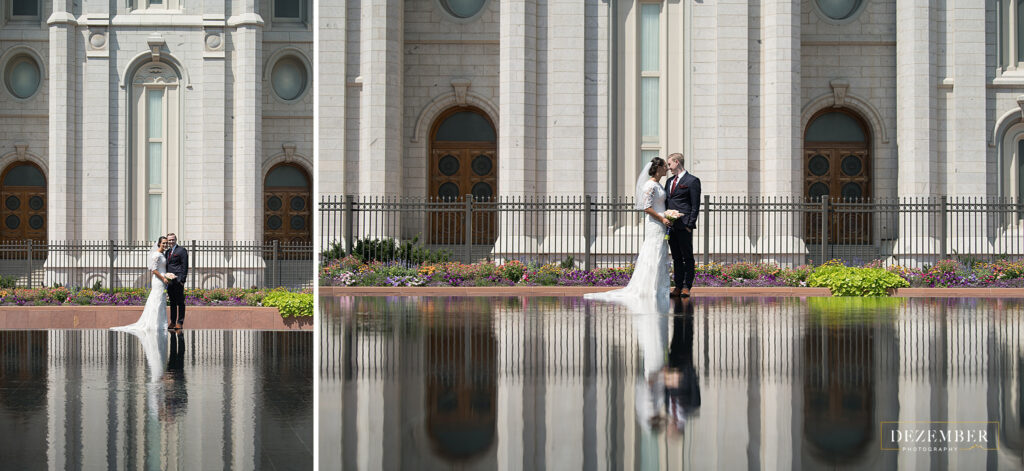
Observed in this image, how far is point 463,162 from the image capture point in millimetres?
30266

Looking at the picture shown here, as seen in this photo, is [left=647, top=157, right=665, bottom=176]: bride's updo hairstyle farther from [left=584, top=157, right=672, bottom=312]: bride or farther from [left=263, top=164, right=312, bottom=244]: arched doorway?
[left=263, top=164, right=312, bottom=244]: arched doorway

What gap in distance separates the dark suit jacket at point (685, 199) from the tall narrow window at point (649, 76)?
15.1 meters

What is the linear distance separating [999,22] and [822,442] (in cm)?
2791

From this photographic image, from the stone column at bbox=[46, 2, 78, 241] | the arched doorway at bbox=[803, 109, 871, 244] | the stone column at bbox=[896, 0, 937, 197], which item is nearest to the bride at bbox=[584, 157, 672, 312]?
the stone column at bbox=[46, 2, 78, 241]

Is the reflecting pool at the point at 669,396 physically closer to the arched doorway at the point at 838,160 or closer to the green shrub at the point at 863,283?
the green shrub at the point at 863,283

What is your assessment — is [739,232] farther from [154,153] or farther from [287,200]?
[154,153]

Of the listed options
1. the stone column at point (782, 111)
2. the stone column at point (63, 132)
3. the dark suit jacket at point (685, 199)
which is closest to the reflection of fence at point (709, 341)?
the dark suit jacket at point (685, 199)

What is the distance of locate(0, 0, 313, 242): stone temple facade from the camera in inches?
773

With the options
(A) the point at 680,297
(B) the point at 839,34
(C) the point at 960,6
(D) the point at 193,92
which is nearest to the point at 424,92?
(D) the point at 193,92

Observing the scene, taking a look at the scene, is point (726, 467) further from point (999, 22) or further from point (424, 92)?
point (999, 22)

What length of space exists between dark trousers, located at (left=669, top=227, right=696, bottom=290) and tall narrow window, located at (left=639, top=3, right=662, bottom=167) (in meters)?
14.5

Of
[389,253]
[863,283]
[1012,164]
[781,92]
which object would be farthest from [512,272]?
[1012,164]

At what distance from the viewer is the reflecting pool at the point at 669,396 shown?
486 centimetres

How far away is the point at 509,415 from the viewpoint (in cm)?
552
